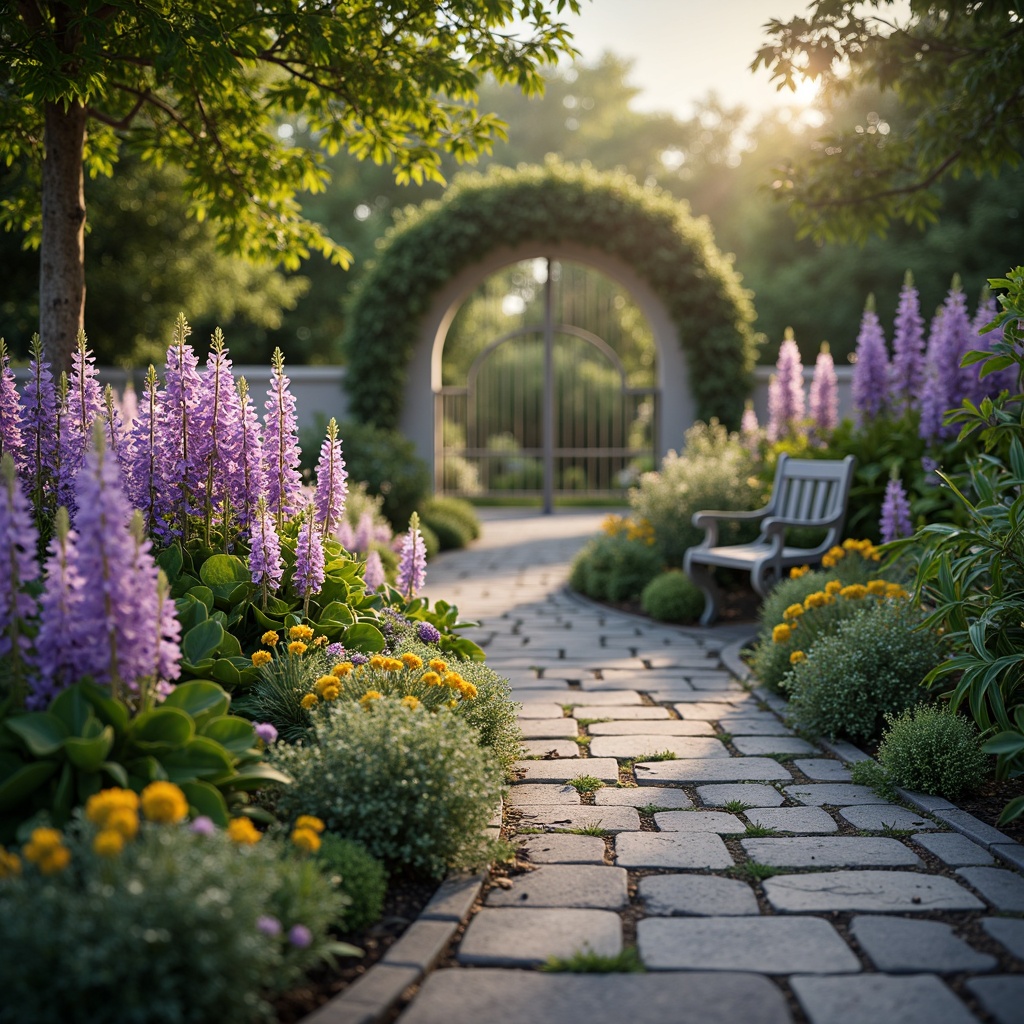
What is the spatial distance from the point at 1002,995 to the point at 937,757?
4.49 ft

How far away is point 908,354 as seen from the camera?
7.57 m

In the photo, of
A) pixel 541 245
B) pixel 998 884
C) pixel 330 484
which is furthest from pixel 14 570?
pixel 541 245

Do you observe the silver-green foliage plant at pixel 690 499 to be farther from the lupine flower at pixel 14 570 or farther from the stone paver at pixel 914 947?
the lupine flower at pixel 14 570

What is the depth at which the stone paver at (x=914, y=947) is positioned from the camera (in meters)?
2.20

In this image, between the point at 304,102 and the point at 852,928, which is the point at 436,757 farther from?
the point at 304,102

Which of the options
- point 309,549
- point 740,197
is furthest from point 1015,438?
point 740,197

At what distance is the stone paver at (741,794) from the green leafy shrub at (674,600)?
3402 mm

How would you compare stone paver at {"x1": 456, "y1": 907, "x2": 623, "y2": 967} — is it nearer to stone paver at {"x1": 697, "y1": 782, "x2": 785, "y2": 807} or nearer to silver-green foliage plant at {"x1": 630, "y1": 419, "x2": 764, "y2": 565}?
stone paver at {"x1": 697, "y1": 782, "x2": 785, "y2": 807}

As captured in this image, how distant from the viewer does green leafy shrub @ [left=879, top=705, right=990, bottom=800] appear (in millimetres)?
3316

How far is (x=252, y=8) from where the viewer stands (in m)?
4.29

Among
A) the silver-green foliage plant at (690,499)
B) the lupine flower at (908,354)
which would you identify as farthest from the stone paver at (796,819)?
the lupine flower at (908,354)

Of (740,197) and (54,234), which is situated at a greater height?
(740,197)

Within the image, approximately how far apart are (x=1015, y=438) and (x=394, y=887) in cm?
283

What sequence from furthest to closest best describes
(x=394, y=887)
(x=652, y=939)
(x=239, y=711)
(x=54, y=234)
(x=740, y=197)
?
(x=740, y=197) < (x=54, y=234) < (x=239, y=711) < (x=394, y=887) < (x=652, y=939)
